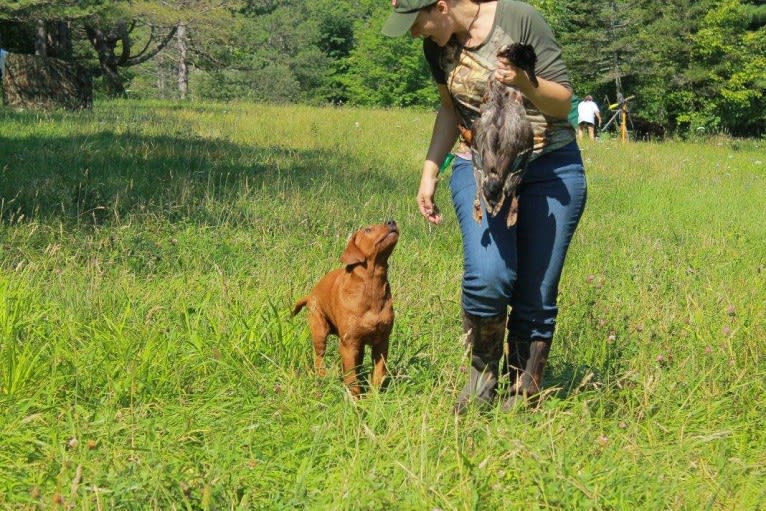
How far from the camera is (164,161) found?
962 centimetres

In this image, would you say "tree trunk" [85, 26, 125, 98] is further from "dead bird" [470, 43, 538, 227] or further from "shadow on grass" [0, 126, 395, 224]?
"dead bird" [470, 43, 538, 227]

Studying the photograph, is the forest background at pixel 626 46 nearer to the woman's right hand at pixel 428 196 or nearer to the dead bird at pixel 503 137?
the woman's right hand at pixel 428 196

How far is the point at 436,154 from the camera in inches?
152

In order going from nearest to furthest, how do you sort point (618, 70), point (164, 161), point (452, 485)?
point (452, 485), point (164, 161), point (618, 70)

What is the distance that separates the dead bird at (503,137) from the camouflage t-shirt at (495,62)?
8.1 inches

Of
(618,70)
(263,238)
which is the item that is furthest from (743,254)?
(618,70)

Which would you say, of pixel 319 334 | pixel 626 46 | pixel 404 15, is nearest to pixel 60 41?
pixel 626 46

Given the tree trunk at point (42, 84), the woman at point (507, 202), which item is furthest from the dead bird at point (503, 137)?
the tree trunk at point (42, 84)

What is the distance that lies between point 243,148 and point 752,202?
702 centimetres

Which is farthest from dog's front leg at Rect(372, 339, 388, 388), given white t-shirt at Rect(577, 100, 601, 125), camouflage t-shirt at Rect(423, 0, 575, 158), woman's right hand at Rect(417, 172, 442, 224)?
white t-shirt at Rect(577, 100, 601, 125)

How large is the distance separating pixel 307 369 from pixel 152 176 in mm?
5330

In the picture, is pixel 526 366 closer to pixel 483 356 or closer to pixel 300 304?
pixel 483 356

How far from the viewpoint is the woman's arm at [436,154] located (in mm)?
3791

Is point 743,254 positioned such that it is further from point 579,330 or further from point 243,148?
point 243,148
